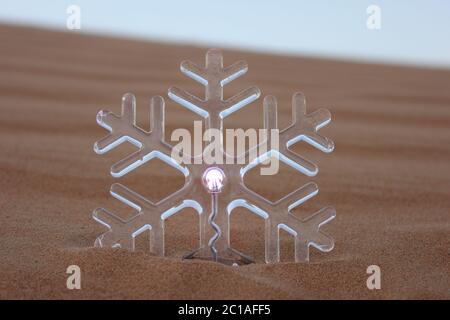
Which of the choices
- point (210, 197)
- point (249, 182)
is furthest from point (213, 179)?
point (249, 182)

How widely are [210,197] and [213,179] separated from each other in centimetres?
5

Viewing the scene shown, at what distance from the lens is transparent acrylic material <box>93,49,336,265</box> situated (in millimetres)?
1743

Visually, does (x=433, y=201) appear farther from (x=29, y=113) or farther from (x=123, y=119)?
(x=29, y=113)

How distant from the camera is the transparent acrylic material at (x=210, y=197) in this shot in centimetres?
174

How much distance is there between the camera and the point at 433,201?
8.89 ft

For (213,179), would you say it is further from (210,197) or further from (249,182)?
(249,182)

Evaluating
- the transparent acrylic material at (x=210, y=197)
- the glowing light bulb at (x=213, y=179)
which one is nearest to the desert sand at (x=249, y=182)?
the transparent acrylic material at (x=210, y=197)

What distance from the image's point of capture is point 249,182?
9.81 ft

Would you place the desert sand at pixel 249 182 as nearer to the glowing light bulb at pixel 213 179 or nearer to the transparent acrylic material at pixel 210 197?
the transparent acrylic material at pixel 210 197

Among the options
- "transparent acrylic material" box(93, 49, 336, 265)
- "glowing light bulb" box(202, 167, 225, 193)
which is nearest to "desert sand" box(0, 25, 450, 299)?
"transparent acrylic material" box(93, 49, 336, 265)

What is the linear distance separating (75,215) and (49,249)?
479 mm

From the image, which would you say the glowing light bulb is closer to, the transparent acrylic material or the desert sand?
the transparent acrylic material

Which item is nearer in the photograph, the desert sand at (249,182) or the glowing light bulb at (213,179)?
the desert sand at (249,182)

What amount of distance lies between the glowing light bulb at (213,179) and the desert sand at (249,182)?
0.65 feet
